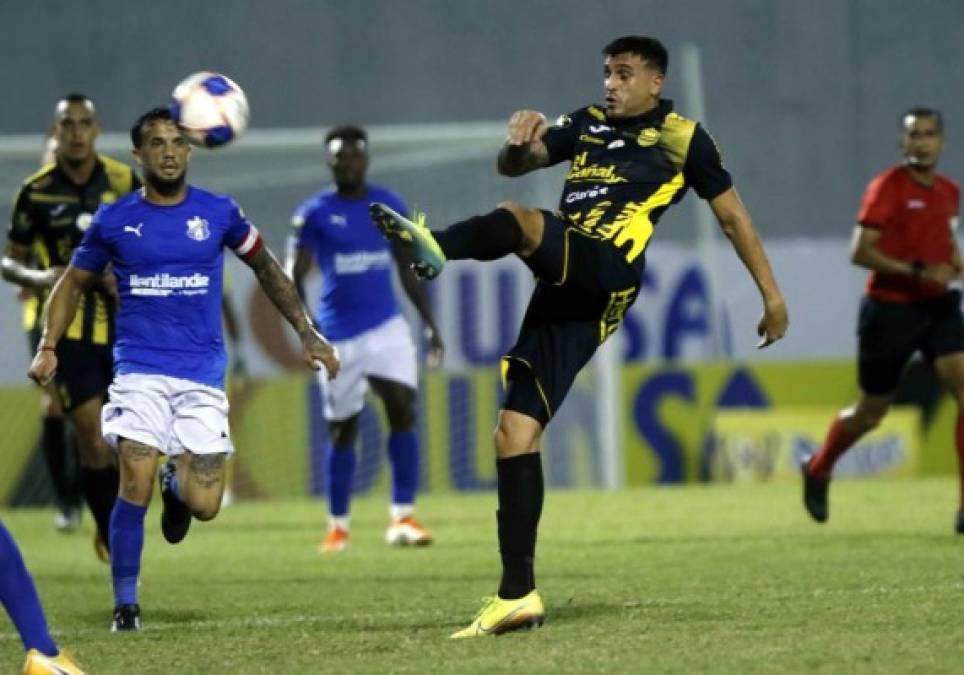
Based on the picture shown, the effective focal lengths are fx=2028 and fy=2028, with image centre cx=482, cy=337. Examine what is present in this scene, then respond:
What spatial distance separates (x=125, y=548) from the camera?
7527 mm

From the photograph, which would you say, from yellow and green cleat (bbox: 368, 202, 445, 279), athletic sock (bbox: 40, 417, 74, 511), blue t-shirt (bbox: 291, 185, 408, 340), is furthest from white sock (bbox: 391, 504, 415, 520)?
yellow and green cleat (bbox: 368, 202, 445, 279)

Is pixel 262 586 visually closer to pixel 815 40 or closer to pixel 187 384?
pixel 187 384

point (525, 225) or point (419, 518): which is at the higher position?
point (525, 225)

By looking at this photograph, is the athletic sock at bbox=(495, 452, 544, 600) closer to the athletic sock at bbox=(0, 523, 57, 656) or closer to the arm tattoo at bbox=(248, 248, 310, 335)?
the arm tattoo at bbox=(248, 248, 310, 335)

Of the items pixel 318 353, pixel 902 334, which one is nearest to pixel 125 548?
pixel 318 353

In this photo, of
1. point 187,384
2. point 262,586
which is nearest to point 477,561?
point 262,586

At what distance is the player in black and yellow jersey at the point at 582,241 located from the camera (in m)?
6.82

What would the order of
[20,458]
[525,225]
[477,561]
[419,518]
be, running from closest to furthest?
[525,225] → [477,561] → [419,518] → [20,458]

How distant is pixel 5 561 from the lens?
5.61 m

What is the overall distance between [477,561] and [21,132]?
15.6 metres

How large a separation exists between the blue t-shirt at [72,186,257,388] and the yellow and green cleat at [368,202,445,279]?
1.39m

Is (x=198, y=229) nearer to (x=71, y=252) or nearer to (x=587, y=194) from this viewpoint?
(x=587, y=194)

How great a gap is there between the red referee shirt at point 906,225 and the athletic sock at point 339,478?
3137 mm

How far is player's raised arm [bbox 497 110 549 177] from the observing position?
696 cm
